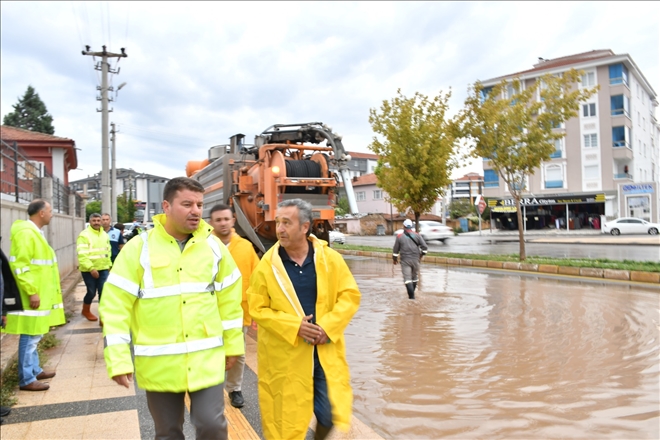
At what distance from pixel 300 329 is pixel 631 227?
116ft

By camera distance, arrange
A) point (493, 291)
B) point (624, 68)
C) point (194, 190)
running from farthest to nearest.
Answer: point (624, 68), point (493, 291), point (194, 190)

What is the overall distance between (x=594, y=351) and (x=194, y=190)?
204 inches

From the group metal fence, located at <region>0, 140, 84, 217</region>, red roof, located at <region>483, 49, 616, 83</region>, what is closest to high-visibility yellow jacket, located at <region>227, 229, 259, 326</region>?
metal fence, located at <region>0, 140, 84, 217</region>

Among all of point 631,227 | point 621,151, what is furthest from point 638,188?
point 631,227

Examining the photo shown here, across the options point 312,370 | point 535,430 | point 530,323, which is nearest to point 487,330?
point 530,323

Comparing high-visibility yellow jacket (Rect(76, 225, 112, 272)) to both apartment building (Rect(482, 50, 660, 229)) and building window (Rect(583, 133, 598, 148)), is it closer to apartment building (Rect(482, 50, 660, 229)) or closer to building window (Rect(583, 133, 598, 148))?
apartment building (Rect(482, 50, 660, 229))

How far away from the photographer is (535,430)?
12.6 feet

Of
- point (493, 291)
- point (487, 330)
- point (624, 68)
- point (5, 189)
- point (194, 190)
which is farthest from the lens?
point (624, 68)

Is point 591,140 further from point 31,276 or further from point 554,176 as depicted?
point 31,276

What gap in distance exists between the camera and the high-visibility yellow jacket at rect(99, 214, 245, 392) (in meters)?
2.63

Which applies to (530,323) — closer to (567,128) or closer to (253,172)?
(253,172)

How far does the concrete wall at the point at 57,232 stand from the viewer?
6566 millimetres

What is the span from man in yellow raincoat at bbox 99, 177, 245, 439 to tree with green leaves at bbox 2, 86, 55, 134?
54578 millimetres

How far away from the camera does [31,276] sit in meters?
4.63
